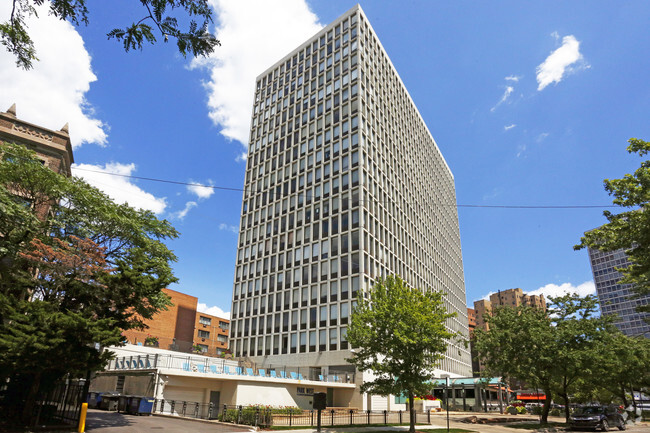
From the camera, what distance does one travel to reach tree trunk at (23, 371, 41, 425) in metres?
18.6

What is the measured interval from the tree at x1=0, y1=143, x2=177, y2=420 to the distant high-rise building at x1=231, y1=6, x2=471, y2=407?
103 feet

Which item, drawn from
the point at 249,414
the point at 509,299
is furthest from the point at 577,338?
the point at 509,299

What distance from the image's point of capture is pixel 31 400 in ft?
62.1

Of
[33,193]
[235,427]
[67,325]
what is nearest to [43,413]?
[67,325]

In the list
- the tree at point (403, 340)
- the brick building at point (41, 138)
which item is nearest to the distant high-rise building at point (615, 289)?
Result: the tree at point (403, 340)

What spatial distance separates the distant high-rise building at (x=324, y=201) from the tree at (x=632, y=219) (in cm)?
3504

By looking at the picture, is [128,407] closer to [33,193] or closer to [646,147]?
[33,193]

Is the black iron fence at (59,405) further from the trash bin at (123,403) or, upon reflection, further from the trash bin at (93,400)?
the trash bin at (93,400)

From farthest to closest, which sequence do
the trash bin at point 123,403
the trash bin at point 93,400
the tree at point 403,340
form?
the trash bin at point 93,400 < the trash bin at point 123,403 < the tree at point 403,340

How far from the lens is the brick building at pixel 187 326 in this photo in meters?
78.6

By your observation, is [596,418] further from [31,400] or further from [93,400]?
[93,400]

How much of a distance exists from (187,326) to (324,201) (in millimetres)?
46169

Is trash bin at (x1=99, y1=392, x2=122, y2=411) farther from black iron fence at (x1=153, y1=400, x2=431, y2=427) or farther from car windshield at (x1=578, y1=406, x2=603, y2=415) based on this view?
car windshield at (x1=578, y1=406, x2=603, y2=415)

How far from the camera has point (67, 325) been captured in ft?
56.5
